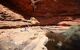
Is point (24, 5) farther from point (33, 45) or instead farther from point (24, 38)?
point (33, 45)

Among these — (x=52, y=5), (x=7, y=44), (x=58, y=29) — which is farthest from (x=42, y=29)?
(x=7, y=44)

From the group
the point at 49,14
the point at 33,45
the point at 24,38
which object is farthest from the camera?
the point at 49,14

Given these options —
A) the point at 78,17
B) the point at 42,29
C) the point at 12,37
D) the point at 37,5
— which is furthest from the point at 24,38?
the point at 78,17

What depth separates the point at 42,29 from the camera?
3873mm

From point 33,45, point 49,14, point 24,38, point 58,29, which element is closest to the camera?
point 33,45

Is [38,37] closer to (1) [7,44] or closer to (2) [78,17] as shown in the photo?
(1) [7,44]

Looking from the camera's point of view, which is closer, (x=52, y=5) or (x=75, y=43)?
(x=75, y=43)

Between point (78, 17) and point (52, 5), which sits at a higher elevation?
point (52, 5)

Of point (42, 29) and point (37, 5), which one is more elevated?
point (37, 5)

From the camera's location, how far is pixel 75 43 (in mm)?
3076

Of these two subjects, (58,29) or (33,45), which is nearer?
(33,45)

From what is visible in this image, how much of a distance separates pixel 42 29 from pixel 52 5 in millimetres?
589

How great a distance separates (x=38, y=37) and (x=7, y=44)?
0.58m

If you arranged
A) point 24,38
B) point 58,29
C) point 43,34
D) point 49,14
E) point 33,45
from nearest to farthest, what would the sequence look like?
point 33,45, point 24,38, point 43,34, point 58,29, point 49,14
